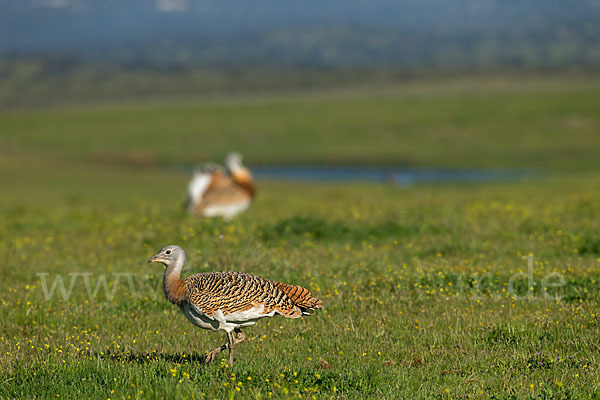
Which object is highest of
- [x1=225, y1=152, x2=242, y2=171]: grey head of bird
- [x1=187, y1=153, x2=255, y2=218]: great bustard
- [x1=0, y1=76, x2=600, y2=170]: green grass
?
[x1=225, y1=152, x2=242, y2=171]: grey head of bird

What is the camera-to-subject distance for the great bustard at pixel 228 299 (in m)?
7.36

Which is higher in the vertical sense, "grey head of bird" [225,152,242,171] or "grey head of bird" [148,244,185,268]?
"grey head of bird" [148,244,185,268]

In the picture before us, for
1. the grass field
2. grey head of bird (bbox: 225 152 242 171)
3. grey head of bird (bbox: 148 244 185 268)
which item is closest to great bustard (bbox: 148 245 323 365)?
grey head of bird (bbox: 148 244 185 268)

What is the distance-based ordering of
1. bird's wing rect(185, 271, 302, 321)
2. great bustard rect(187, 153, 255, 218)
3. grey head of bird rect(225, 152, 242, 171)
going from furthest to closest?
grey head of bird rect(225, 152, 242, 171) → great bustard rect(187, 153, 255, 218) → bird's wing rect(185, 271, 302, 321)

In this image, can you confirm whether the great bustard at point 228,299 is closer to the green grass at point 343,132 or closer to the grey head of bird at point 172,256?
the grey head of bird at point 172,256

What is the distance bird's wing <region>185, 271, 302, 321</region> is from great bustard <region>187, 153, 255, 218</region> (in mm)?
10260

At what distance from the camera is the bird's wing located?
7.34 m

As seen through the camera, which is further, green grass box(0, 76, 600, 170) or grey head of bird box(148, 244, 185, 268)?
green grass box(0, 76, 600, 170)

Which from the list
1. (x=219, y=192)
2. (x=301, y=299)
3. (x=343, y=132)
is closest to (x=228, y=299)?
(x=301, y=299)

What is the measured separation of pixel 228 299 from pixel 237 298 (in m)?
0.10

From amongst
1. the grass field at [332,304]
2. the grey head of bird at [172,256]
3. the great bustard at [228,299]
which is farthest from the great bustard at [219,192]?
the great bustard at [228,299]

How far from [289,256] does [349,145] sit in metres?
65.4

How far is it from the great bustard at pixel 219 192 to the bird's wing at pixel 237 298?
33.7ft

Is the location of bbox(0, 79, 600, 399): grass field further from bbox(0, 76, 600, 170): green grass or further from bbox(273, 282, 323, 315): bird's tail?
bbox(0, 76, 600, 170): green grass
